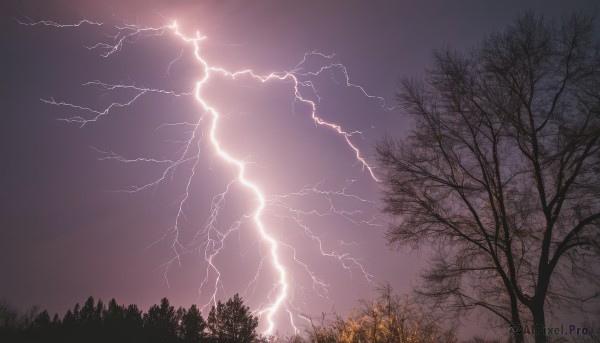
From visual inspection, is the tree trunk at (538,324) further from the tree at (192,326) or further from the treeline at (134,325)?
the tree at (192,326)

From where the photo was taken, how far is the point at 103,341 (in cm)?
2889

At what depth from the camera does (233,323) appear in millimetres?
25016

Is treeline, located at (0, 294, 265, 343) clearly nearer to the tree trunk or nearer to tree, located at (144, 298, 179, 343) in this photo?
tree, located at (144, 298, 179, 343)

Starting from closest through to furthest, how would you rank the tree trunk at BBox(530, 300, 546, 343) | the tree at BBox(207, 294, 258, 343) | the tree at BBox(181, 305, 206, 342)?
the tree trunk at BBox(530, 300, 546, 343) < the tree at BBox(207, 294, 258, 343) < the tree at BBox(181, 305, 206, 342)

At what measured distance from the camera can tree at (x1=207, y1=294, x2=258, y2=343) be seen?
79.0 feet

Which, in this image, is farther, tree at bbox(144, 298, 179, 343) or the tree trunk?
tree at bbox(144, 298, 179, 343)

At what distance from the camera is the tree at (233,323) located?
24.1 m

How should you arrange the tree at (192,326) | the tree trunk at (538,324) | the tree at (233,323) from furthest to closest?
the tree at (192,326) → the tree at (233,323) → the tree trunk at (538,324)

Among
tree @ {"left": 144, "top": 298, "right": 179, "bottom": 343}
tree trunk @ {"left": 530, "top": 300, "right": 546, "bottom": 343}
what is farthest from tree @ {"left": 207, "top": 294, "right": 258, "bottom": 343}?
tree trunk @ {"left": 530, "top": 300, "right": 546, "bottom": 343}

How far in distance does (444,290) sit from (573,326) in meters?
2.52

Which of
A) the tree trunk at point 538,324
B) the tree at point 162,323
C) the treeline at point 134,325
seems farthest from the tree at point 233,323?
the tree trunk at point 538,324

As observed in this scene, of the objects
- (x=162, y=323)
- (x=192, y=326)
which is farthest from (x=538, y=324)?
(x=162, y=323)

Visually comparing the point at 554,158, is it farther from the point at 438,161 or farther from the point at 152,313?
the point at 152,313

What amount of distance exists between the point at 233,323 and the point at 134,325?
1309 cm
